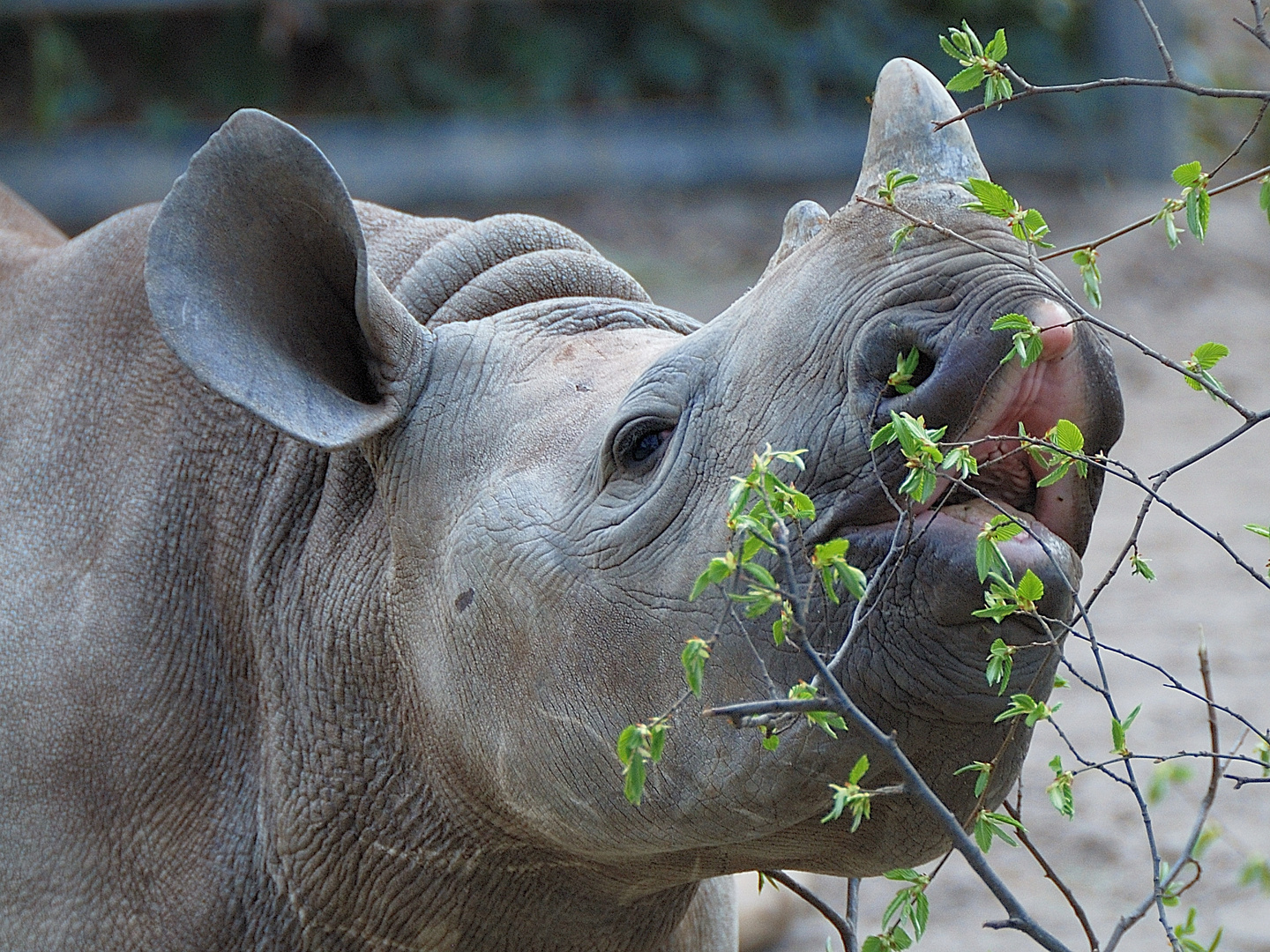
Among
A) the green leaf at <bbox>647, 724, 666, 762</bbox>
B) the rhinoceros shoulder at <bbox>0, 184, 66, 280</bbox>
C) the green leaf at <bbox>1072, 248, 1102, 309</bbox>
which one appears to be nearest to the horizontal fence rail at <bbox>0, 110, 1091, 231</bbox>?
the rhinoceros shoulder at <bbox>0, 184, 66, 280</bbox>

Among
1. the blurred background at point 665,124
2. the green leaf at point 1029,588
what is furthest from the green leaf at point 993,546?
the blurred background at point 665,124

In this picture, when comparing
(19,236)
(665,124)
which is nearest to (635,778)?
(19,236)

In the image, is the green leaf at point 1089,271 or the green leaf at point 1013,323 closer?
the green leaf at point 1013,323

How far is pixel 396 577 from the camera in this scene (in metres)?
2.70

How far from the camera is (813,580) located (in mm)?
2014

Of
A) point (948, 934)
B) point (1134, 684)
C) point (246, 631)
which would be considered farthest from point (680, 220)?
point (246, 631)

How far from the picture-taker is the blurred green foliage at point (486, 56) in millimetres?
9875

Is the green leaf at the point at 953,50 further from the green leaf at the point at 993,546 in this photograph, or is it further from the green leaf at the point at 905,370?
the green leaf at the point at 993,546

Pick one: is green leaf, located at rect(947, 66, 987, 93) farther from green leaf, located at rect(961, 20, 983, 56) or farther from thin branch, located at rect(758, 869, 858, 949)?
thin branch, located at rect(758, 869, 858, 949)

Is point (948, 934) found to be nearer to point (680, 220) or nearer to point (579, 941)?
point (579, 941)

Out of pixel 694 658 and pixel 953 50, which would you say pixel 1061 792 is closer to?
pixel 694 658

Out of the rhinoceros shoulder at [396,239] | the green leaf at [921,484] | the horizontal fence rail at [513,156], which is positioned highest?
the green leaf at [921,484]

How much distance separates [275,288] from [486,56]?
821 cm

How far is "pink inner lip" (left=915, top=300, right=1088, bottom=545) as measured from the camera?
191 centimetres
